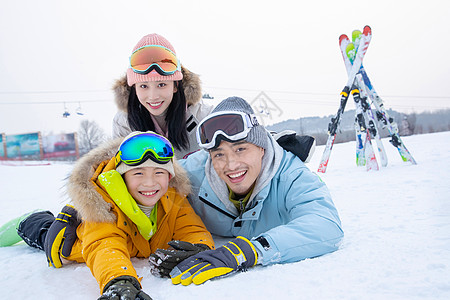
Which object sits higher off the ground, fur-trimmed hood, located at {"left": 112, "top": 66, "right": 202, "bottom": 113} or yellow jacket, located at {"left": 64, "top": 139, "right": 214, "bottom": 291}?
fur-trimmed hood, located at {"left": 112, "top": 66, "right": 202, "bottom": 113}

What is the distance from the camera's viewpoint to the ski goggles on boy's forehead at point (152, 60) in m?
3.39

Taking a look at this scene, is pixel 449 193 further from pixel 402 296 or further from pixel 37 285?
pixel 37 285

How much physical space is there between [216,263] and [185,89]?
258 cm

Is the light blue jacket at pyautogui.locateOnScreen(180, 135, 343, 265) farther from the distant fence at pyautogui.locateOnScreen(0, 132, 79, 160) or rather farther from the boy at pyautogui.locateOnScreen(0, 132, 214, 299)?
the distant fence at pyautogui.locateOnScreen(0, 132, 79, 160)

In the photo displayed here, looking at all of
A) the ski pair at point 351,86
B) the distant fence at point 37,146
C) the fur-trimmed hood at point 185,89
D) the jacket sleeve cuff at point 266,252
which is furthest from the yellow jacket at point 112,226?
the distant fence at point 37,146

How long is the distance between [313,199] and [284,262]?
0.52 m

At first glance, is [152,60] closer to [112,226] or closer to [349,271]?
[112,226]

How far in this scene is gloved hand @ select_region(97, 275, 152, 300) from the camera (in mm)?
1408

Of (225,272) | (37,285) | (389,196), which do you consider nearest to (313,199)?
(225,272)

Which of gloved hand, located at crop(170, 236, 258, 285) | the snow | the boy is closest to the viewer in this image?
the snow

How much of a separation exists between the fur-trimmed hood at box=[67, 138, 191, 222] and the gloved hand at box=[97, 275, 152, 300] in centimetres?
60

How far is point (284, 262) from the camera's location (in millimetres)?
1878

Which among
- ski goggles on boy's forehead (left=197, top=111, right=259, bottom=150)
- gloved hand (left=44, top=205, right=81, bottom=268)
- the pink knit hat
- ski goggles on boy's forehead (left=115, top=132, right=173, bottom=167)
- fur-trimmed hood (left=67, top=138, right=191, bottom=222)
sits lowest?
gloved hand (left=44, top=205, right=81, bottom=268)

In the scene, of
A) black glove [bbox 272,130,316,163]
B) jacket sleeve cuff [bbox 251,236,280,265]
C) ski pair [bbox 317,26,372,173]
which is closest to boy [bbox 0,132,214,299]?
jacket sleeve cuff [bbox 251,236,280,265]
